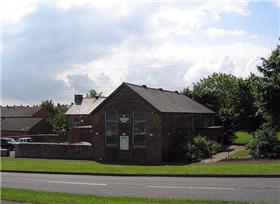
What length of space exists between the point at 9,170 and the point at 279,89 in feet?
65.5

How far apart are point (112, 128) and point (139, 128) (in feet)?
9.29

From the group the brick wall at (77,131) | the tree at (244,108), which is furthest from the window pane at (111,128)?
the tree at (244,108)

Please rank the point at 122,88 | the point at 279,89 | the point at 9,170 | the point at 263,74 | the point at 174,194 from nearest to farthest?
1. the point at 174,194
2. the point at 9,170
3. the point at 279,89
4. the point at 263,74
5. the point at 122,88

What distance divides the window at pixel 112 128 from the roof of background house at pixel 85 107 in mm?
29715

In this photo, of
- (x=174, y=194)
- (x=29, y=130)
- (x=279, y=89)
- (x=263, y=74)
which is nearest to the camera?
(x=174, y=194)

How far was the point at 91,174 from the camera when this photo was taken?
28.6m

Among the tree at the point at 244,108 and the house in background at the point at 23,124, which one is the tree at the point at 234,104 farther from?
the house in background at the point at 23,124

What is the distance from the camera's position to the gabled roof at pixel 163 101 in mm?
41541

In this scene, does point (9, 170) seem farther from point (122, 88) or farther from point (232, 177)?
point (232, 177)

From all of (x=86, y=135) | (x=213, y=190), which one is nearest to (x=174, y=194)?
(x=213, y=190)

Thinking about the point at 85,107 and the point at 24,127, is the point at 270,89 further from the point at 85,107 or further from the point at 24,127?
the point at 24,127

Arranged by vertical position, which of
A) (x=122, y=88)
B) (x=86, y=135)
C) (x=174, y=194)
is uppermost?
(x=122, y=88)

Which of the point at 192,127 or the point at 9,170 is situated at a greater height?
the point at 192,127

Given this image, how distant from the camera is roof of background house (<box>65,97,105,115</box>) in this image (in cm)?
7312
